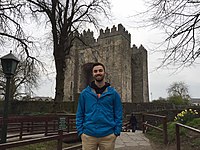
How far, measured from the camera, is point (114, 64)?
31.8 meters

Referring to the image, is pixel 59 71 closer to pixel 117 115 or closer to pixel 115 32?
pixel 117 115

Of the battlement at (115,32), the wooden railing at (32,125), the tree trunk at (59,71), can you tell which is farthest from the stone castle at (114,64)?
the wooden railing at (32,125)

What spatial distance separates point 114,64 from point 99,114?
96.7 feet

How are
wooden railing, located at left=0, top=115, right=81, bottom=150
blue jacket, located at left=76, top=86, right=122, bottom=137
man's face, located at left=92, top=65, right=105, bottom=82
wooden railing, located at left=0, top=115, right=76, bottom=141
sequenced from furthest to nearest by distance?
wooden railing, located at left=0, top=115, right=76, bottom=141
wooden railing, located at left=0, top=115, right=81, bottom=150
man's face, located at left=92, top=65, right=105, bottom=82
blue jacket, located at left=76, top=86, right=122, bottom=137

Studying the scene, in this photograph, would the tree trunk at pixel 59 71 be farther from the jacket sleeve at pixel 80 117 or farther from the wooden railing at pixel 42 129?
the jacket sleeve at pixel 80 117

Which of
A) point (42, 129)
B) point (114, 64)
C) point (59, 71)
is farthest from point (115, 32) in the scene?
point (42, 129)

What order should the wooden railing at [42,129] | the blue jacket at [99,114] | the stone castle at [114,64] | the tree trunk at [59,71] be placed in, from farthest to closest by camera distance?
the stone castle at [114,64]
the tree trunk at [59,71]
the wooden railing at [42,129]
the blue jacket at [99,114]

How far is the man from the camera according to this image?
2439 millimetres

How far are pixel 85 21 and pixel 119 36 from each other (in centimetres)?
1907

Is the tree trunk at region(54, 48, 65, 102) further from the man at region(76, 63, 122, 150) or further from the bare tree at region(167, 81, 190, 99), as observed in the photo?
the bare tree at region(167, 81, 190, 99)

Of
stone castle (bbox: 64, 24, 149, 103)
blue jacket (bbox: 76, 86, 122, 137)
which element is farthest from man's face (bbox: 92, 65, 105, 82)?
stone castle (bbox: 64, 24, 149, 103)

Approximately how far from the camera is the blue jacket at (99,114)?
8.00ft

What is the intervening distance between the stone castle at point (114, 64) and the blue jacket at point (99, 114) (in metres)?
26.3

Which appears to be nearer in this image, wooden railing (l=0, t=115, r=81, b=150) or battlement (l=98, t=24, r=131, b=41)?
wooden railing (l=0, t=115, r=81, b=150)
